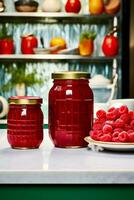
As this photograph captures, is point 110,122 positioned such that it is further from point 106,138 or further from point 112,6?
point 112,6

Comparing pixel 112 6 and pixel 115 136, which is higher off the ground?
pixel 112 6

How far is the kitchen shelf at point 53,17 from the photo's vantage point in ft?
14.2

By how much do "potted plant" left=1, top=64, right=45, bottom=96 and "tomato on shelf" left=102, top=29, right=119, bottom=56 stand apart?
70cm

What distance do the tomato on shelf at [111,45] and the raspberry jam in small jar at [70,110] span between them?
3.01m

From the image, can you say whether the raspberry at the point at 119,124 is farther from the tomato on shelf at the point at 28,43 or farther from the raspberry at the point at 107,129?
the tomato on shelf at the point at 28,43

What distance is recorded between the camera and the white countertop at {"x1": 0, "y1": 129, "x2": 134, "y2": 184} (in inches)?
38.4

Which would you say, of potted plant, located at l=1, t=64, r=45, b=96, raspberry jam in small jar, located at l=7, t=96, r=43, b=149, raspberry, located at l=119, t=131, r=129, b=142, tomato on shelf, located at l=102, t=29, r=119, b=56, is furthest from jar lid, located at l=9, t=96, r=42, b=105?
potted plant, located at l=1, t=64, r=45, b=96

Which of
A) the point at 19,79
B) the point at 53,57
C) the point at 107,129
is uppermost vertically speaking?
the point at 53,57

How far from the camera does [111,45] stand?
4.36 meters

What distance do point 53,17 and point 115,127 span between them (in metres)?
3.29

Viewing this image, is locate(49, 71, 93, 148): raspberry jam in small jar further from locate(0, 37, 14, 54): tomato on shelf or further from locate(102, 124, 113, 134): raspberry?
locate(0, 37, 14, 54): tomato on shelf

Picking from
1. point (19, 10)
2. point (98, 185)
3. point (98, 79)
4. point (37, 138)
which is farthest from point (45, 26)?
point (98, 185)

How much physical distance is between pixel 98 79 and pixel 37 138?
301 cm

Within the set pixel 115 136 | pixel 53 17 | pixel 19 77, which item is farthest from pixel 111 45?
pixel 115 136
